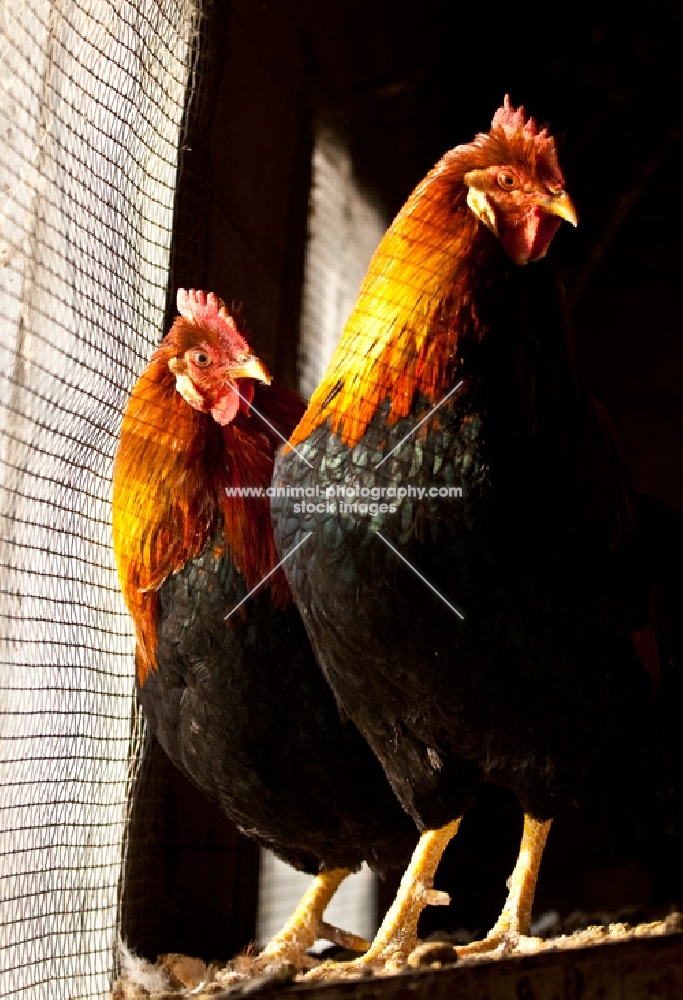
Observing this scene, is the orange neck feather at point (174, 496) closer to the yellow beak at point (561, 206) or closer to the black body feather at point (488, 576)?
the black body feather at point (488, 576)

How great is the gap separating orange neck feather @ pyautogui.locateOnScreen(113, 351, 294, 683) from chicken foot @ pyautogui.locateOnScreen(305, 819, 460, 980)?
43 centimetres

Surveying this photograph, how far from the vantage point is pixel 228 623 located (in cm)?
157

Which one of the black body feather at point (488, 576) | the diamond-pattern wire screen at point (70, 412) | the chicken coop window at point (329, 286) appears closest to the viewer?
the black body feather at point (488, 576)

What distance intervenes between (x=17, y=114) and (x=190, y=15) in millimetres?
437

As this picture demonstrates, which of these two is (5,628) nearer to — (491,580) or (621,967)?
(491,580)

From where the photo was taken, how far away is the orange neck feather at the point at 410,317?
1362 millimetres

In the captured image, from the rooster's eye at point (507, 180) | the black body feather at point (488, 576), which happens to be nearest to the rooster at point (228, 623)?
the black body feather at point (488, 576)

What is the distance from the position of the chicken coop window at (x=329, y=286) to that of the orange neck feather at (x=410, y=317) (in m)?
0.40

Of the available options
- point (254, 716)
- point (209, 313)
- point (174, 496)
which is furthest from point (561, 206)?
point (254, 716)

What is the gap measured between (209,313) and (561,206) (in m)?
0.61

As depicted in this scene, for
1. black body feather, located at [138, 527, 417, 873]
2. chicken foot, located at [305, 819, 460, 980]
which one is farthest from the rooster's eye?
chicken foot, located at [305, 819, 460, 980]

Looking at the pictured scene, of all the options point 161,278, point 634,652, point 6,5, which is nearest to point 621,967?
point 634,652

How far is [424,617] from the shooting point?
50.9 inches

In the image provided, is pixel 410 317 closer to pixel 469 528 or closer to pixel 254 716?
pixel 469 528
